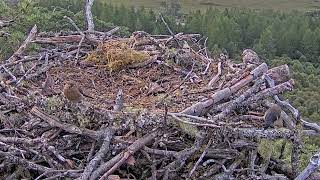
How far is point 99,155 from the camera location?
3.62 meters

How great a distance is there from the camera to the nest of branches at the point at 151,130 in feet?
12.1

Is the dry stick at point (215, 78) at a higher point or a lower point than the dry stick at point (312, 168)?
higher

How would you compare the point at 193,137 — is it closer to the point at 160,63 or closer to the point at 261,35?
the point at 160,63

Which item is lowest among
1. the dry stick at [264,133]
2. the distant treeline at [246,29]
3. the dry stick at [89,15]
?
the distant treeline at [246,29]

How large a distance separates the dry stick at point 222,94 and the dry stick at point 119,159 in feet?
1.36

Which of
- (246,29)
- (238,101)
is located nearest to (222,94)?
(238,101)

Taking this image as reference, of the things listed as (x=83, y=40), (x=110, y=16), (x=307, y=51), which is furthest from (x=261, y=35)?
(x=83, y=40)

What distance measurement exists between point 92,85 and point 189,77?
0.84m

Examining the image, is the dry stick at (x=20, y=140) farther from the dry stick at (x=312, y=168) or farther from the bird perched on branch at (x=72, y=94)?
the dry stick at (x=312, y=168)

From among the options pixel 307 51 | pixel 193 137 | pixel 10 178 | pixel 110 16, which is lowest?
pixel 307 51

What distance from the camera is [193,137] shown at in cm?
380

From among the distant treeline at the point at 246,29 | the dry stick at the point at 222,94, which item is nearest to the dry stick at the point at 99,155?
the dry stick at the point at 222,94

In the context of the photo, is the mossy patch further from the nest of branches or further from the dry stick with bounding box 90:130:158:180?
the dry stick with bounding box 90:130:158:180

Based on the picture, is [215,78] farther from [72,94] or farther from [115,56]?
[72,94]
